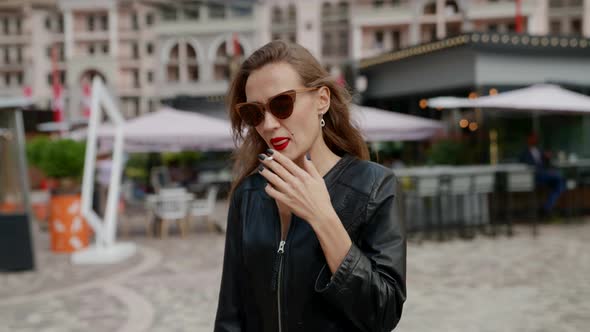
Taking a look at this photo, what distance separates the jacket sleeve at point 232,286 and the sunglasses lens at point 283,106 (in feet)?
1.10

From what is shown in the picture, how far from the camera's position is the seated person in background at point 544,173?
40.2ft

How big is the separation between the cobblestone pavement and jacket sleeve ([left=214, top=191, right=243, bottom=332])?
4069 mm

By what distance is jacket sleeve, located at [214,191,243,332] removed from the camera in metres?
1.75

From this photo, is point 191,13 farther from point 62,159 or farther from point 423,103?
point 62,159

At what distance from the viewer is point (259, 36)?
4881 centimetres

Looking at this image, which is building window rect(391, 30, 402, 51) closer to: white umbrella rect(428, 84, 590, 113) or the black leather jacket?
white umbrella rect(428, 84, 590, 113)

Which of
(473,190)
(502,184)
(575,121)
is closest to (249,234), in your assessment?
(473,190)

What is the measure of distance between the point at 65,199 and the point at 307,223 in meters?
10.1

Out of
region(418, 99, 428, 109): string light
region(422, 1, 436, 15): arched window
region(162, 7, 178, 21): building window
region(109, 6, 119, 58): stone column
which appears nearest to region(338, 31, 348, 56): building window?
region(422, 1, 436, 15): arched window

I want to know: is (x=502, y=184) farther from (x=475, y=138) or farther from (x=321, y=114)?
(x=321, y=114)

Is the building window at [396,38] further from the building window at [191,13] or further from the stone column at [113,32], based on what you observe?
the stone column at [113,32]

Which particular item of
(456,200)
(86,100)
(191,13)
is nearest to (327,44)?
(191,13)

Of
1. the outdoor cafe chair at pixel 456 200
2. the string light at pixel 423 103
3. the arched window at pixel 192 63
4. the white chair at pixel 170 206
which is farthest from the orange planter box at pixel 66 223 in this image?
the arched window at pixel 192 63

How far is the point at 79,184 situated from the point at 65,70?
5254 centimetres
